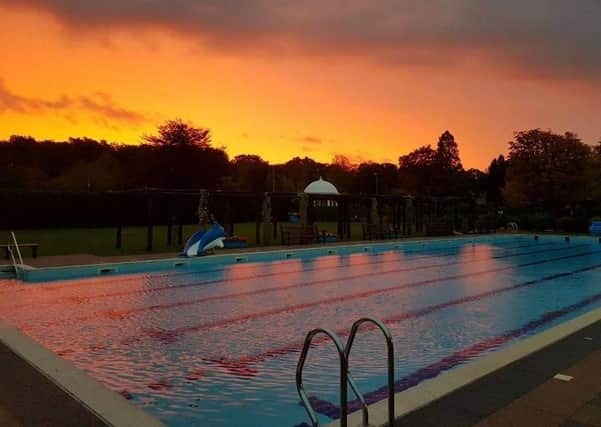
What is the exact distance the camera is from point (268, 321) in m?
7.31

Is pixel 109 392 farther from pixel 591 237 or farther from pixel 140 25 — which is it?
pixel 591 237

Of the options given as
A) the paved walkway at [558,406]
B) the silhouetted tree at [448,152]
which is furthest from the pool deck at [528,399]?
the silhouetted tree at [448,152]

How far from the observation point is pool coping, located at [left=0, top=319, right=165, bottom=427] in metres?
3.30

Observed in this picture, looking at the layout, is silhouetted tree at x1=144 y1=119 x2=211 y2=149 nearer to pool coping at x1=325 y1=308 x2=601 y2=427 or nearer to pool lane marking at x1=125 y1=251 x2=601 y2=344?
pool lane marking at x1=125 y1=251 x2=601 y2=344

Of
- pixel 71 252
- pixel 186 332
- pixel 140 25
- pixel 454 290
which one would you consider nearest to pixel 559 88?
pixel 454 290

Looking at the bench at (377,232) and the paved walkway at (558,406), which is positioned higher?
the bench at (377,232)

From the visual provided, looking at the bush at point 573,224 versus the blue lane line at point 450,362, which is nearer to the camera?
the blue lane line at point 450,362

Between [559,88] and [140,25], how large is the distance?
14809mm

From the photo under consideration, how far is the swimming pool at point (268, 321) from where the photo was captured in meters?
4.56

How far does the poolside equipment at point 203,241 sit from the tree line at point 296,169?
2424 cm

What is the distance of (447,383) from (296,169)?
69.6 metres

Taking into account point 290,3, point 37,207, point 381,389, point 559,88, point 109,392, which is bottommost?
point 381,389

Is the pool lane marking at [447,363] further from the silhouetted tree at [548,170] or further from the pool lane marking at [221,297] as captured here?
the silhouetted tree at [548,170]

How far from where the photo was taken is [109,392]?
3.80 meters
